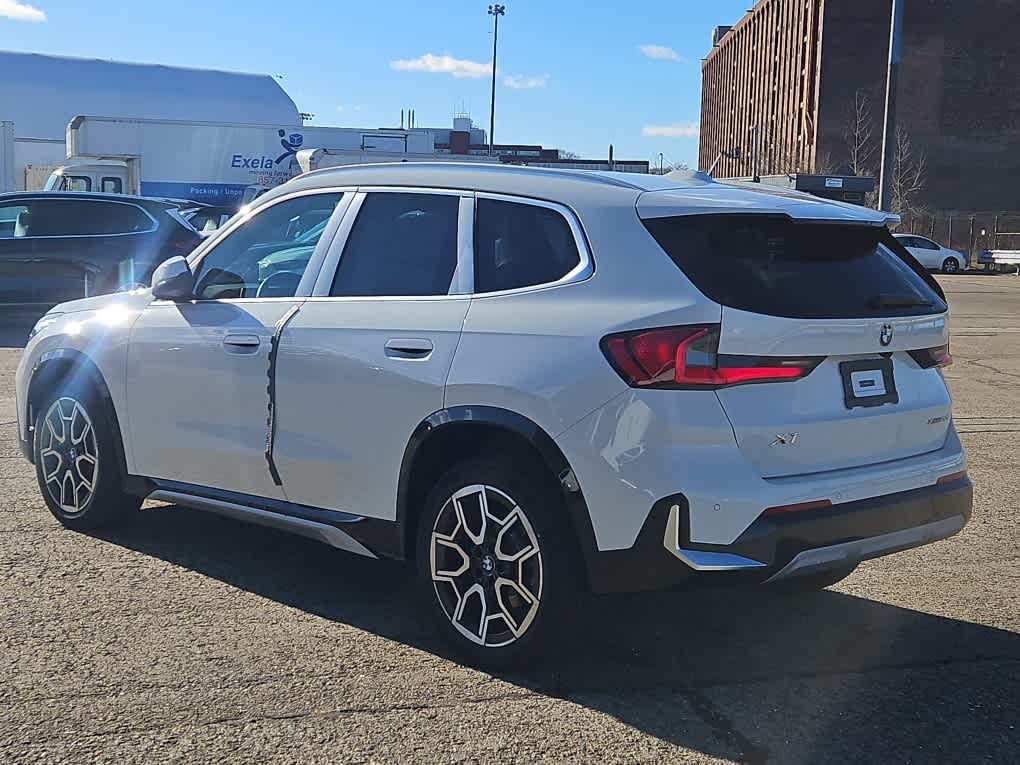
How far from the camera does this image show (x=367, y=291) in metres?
4.68

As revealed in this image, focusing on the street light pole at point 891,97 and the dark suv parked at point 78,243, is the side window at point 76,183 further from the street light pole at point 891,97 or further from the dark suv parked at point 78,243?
the street light pole at point 891,97

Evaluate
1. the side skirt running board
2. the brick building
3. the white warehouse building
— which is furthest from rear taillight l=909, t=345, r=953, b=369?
the brick building

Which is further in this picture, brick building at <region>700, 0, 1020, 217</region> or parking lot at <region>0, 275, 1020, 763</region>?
brick building at <region>700, 0, 1020, 217</region>

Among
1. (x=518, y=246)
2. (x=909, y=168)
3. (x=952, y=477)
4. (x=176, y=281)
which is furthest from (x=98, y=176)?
(x=909, y=168)

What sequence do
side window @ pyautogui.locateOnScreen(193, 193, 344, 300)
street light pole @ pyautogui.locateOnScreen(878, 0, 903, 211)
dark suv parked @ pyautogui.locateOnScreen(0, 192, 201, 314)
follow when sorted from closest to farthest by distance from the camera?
side window @ pyautogui.locateOnScreen(193, 193, 344, 300) → dark suv parked @ pyautogui.locateOnScreen(0, 192, 201, 314) → street light pole @ pyautogui.locateOnScreen(878, 0, 903, 211)

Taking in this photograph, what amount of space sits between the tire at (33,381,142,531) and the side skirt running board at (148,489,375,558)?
1.15 feet

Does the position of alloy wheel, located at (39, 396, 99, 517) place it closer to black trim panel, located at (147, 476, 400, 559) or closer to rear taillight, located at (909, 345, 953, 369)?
black trim panel, located at (147, 476, 400, 559)

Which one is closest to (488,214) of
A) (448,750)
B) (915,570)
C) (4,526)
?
(448,750)

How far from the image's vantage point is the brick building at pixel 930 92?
197ft

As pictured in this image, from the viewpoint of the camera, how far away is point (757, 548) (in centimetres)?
371

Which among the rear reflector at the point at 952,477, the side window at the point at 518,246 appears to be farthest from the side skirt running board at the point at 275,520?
the rear reflector at the point at 952,477

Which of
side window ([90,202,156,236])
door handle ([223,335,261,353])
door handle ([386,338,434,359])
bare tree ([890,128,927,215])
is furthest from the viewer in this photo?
bare tree ([890,128,927,215])

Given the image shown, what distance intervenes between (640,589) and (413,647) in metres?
1.03

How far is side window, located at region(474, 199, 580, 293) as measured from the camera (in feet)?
13.8
